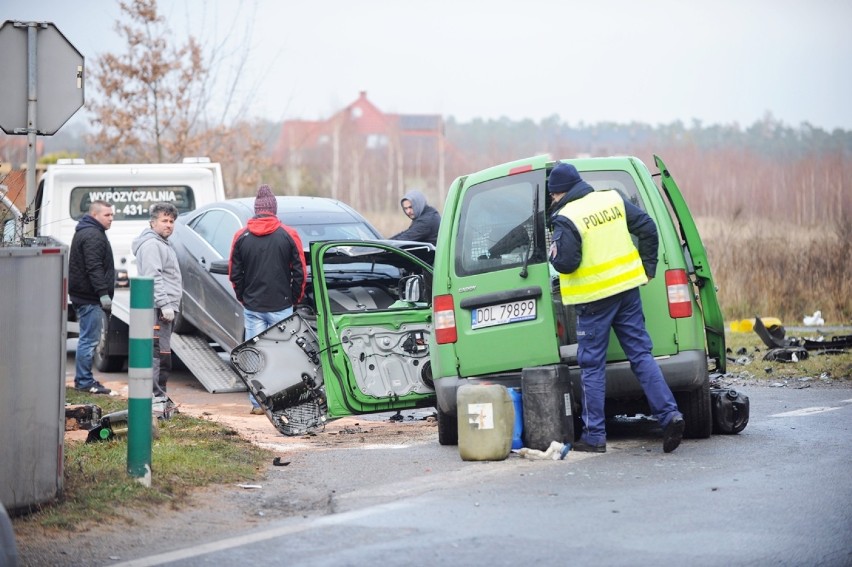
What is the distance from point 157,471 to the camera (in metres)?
6.96

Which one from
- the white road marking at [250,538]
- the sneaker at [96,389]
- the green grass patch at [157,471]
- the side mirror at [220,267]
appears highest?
the side mirror at [220,267]

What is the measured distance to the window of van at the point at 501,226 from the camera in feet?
26.2

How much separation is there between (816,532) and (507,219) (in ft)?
11.0

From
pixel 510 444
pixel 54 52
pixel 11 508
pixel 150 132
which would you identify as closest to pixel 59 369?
pixel 11 508

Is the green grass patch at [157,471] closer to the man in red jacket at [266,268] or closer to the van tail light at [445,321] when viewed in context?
the man in red jacket at [266,268]

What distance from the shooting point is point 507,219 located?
811 cm

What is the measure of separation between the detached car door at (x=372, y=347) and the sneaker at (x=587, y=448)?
5.40 feet

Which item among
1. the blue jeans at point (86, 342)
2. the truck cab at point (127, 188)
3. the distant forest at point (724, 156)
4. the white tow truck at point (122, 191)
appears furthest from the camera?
the distant forest at point (724, 156)

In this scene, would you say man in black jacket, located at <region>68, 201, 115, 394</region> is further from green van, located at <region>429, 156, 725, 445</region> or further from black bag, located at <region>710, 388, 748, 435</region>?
black bag, located at <region>710, 388, 748, 435</region>

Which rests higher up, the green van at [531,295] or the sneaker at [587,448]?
the green van at [531,295]

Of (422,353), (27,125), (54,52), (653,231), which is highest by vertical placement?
(54,52)

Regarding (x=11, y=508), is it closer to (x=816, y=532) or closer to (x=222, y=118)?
(x=816, y=532)

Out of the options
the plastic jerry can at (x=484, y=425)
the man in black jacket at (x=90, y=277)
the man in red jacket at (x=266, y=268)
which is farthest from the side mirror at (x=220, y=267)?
the plastic jerry can at (x=484, y=425)

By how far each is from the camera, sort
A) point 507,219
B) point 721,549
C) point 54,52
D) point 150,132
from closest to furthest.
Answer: point 721,549 < point 507,219 < point 54,52 < point 150,132
